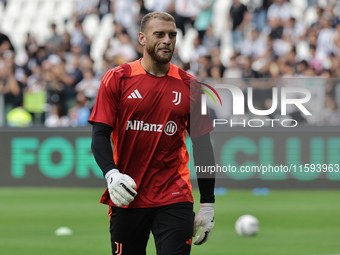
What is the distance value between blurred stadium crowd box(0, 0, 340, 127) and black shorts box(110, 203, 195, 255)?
1010 centimetres

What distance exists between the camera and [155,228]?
5590 mm

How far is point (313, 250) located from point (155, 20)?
15.9 feet

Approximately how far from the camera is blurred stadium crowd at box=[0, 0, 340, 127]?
54.3 ft

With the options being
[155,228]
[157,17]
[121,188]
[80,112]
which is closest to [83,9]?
[80,112]

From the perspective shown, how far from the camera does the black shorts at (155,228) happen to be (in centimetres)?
548

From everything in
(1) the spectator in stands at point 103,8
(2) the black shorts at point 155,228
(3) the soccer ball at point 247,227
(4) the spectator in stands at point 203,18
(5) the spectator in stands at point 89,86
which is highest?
(1) the spectator in stands at point 103,8

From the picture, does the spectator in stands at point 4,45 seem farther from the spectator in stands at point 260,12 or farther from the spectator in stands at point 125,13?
the spectator in stands at point 260,12

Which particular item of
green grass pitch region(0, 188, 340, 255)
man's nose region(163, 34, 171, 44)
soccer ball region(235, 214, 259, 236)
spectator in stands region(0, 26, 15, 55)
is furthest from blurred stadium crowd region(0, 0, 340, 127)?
man's nose region(163, 34, 171, 44)

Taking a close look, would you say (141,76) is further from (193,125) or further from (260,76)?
(260,76)

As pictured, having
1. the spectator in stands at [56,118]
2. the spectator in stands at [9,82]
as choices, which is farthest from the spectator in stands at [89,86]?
the spectator in stands at [9,82]

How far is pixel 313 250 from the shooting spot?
929 centimetres

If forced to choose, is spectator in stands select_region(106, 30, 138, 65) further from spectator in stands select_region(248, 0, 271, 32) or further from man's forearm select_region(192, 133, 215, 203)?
man's forearm select_region(192, 133, 215, 203)

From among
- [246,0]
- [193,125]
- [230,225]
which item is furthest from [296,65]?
[193,125]

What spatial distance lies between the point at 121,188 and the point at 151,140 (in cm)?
59
